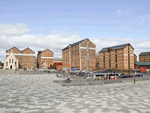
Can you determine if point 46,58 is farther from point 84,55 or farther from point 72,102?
point 72,102

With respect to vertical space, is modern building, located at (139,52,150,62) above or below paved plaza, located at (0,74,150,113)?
above

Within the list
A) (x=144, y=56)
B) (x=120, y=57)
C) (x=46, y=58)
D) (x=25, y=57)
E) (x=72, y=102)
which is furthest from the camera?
(x=46, y=58)

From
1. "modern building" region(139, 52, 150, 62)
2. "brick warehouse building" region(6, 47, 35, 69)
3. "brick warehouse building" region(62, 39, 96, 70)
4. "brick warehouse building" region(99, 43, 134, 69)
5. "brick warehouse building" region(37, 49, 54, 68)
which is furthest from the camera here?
"brick warehouse building" region(37, 49, 54, 68)

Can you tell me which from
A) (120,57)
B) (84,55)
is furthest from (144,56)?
(84,55)

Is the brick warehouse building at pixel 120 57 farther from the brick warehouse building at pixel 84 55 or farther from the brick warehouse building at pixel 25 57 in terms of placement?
the brick warehouse building at pixel 25 57

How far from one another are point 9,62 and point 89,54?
159ft

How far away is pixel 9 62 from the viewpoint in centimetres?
8562

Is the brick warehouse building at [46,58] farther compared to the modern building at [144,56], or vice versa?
the brick warehouse building at [46,58]

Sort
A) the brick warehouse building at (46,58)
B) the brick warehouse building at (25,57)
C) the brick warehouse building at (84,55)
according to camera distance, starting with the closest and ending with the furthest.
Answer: the brick warehouse building at (84,55) → the brick warehouse building at (25,57) → the brick warehouse building at (46,58)

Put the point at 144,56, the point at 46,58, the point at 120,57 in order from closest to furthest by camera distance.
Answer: the point at 120,57 < the point at 144,56 < the point at 46,58

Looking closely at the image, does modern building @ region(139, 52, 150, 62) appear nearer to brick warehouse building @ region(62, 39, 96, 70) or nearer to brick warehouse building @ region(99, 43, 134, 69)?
brick warehouse building @ region(99, 43, 134, 69)

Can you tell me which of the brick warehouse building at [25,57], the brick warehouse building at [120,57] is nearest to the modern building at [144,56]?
the brick warehouse building at [120,57]

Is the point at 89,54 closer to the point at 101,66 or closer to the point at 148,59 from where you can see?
the point at 101,66

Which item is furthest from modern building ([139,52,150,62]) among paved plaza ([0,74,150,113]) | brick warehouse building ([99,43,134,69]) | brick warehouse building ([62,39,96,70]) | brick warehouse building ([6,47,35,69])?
paved plaza ([0,74,150,113])
